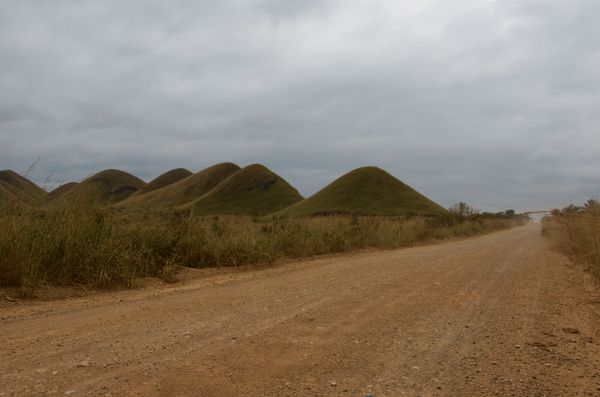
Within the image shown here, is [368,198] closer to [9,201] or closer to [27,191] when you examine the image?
[27,191]

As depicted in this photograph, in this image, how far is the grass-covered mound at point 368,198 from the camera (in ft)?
248

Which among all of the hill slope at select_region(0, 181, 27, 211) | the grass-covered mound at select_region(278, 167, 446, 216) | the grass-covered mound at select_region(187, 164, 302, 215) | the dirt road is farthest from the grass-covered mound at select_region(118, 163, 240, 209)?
the dirt road

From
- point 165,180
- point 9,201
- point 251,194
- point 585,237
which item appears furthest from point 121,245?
point 165,180

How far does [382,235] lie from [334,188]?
67.7 metres

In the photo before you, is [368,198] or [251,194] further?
[251,194]

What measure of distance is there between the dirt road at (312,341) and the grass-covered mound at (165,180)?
133512 millimetres

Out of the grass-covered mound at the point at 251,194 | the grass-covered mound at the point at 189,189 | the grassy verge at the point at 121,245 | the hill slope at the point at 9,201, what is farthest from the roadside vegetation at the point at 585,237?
the grass-covered mound at the point at 189,189

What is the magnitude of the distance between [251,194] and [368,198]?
32.8 metres

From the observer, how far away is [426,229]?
27891mm

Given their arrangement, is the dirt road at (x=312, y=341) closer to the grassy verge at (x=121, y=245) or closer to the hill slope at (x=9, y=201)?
the grassy verge at (x=121, y=245)

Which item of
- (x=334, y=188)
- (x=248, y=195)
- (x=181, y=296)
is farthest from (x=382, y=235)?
(x=248, y=195)

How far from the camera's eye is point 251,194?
4195 inches

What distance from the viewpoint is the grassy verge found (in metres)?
8.35

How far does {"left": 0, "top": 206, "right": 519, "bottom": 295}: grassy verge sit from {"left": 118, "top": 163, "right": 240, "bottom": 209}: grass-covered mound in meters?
86.0
